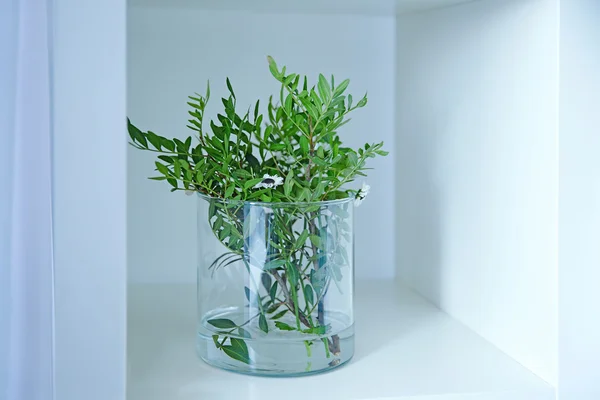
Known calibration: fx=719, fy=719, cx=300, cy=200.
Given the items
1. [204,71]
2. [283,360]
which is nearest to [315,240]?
[283,360]

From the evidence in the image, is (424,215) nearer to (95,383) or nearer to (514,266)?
(514,266)

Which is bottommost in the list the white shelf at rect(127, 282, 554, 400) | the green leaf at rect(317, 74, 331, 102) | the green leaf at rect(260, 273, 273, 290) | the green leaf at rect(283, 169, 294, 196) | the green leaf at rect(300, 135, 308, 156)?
the white shelf at rect(127, 282, 554, 400)

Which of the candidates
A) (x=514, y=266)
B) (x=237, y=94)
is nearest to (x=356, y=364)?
(x=514, y=266)

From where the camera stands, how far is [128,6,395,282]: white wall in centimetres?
110

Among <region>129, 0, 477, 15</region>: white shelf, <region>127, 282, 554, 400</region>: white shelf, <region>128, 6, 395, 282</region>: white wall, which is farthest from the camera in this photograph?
<region>128, 6, 395, 282</region>: white wall

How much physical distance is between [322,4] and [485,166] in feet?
0.96

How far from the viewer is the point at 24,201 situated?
1.76 feet

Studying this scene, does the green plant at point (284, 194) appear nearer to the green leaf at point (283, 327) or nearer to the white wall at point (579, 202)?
the green leaf at point (283, 327)

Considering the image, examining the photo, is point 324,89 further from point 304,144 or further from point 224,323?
point 224,323

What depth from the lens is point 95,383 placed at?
0.60 metres

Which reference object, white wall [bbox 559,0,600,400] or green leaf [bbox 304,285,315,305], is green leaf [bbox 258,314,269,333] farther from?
white wall [bbox 559,0,600,400]

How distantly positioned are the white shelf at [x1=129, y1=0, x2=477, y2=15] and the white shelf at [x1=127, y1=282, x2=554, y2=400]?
0.41 m

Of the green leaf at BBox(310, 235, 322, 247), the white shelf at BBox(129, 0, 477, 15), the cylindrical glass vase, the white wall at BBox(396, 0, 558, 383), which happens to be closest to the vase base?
the cylindrical glass vase

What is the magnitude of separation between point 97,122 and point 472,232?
1.69 feet
